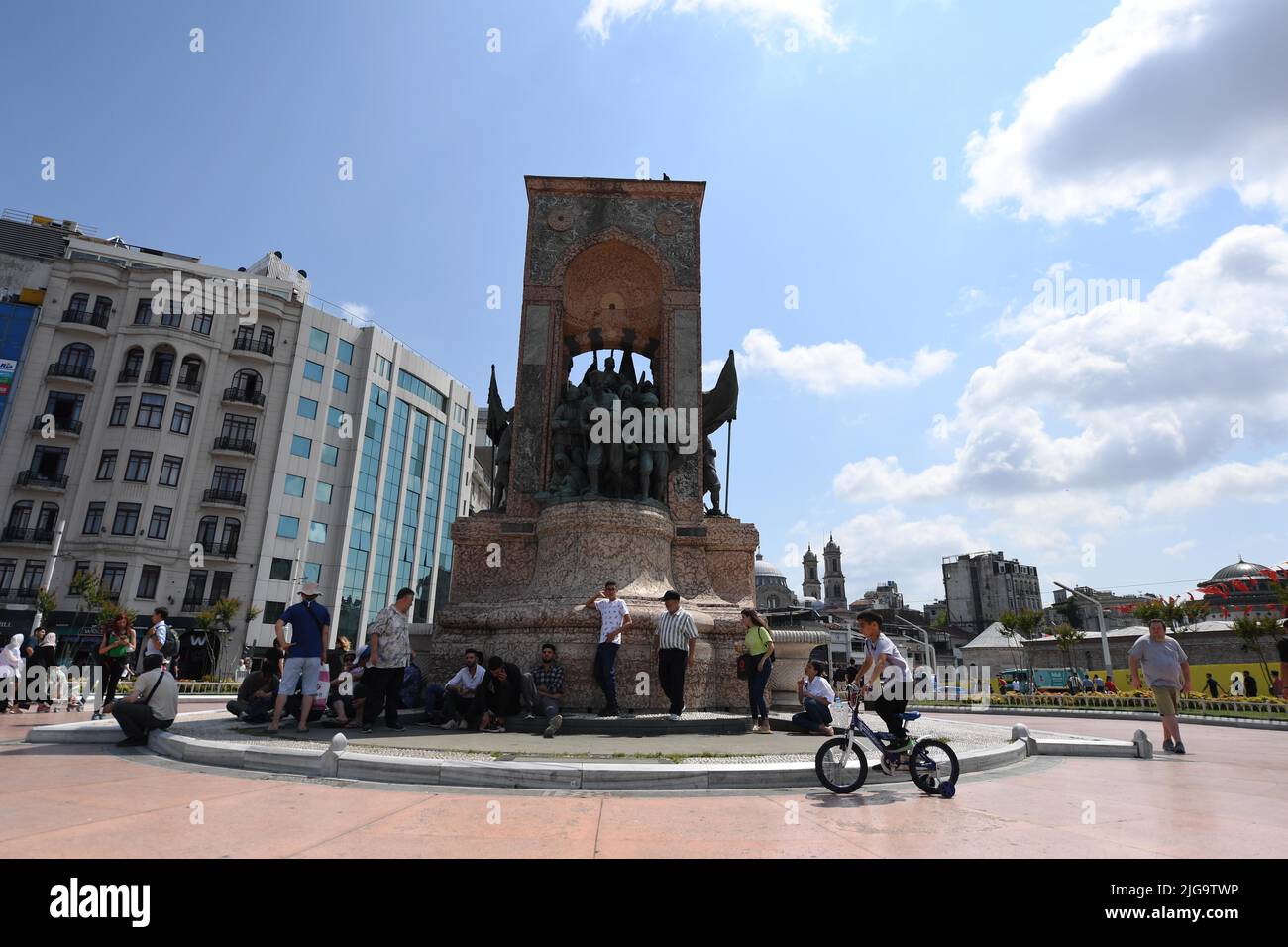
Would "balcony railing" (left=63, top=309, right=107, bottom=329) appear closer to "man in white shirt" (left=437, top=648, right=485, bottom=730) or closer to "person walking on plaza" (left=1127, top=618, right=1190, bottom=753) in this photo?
"man in white shirt" (left=437, top=648, right=485, bottom=730)

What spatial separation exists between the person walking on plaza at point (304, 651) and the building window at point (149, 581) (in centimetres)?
3908

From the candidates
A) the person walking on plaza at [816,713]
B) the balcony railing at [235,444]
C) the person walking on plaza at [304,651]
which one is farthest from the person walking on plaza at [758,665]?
the balcony railing at [235,444]

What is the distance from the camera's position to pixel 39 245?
45.5 meters

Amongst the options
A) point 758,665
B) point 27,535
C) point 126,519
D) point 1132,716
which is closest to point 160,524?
point 126,519

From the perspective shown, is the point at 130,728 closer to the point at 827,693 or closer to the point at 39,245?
the point at 827,693

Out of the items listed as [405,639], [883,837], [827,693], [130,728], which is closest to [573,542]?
[405,639]

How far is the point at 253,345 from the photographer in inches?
1818

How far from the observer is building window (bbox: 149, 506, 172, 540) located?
40062 millimetres

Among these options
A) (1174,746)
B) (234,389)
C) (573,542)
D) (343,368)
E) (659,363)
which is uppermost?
(343,368)

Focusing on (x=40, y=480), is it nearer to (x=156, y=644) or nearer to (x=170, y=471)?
(x=170, y=471)

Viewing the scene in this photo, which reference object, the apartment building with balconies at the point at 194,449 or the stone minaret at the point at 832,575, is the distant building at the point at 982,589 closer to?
the stone minaret at the point at 832,575

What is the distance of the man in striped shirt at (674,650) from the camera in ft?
28.1
